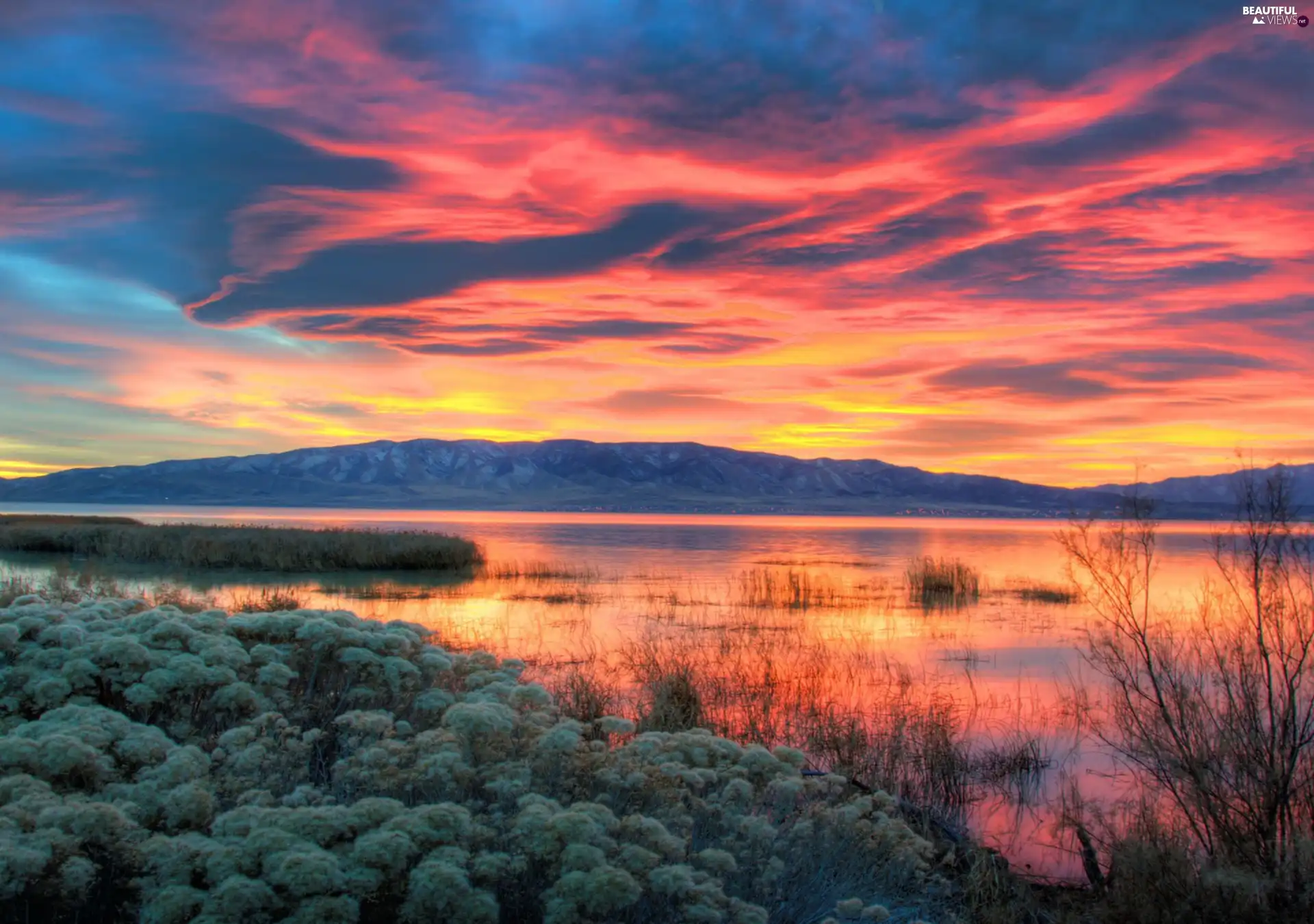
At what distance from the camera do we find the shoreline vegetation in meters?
Result: 35.1

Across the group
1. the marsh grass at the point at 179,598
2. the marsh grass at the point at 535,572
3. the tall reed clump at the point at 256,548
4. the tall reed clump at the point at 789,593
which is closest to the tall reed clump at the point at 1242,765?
the marsh grass at the point at 179,598

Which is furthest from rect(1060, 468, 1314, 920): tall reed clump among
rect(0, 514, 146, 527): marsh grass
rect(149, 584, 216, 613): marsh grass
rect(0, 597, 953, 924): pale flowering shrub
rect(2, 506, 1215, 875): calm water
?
rect(0, 514, 146, 527): marsh grass

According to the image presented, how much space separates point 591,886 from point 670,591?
25.0 metres

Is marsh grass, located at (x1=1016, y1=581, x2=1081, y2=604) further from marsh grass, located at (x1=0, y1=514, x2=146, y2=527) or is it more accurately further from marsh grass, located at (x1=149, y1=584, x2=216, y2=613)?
marsh grass, located at (x1=0, y1=514, x2=146, y2=527)

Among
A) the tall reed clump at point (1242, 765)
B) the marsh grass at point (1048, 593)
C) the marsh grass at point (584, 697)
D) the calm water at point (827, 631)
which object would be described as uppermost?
the tall reed clump at point (1242, 765)

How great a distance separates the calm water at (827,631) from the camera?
1164cm

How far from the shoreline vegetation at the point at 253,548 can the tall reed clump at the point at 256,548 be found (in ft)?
0.09

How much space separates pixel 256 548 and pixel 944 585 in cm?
2525

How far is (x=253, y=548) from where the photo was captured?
35.6 metres

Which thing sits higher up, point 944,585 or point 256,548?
point 256,548

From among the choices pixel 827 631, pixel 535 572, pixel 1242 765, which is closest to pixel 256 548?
pixel 535 572

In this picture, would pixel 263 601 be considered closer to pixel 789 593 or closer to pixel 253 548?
pixel 789 593

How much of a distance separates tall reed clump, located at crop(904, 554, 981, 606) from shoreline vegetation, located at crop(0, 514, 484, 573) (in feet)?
56.5

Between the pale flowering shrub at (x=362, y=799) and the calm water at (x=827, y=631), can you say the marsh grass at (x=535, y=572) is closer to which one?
the calm water at (x=827, y=631)
